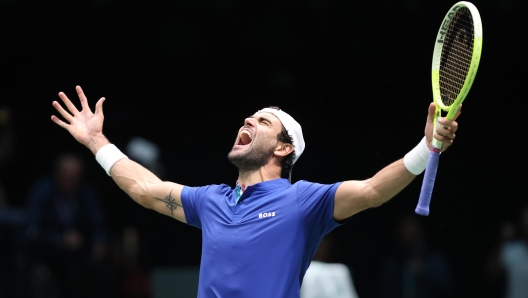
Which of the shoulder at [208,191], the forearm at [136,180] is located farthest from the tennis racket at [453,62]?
the forearm at [136,180]

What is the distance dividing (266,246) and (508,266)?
5480 millimetres

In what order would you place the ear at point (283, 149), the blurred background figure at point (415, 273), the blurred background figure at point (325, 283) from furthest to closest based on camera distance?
the blurred background figure at point (415, 273) → the blurred background figure at point (325, 283) → the ear at point (283, 149)

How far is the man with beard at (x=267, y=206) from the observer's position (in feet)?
14.7

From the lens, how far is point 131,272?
30.0 ft

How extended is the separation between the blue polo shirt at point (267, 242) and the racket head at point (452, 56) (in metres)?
0.74

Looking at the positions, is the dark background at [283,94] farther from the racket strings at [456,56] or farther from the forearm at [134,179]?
the racket strings at [456,56]

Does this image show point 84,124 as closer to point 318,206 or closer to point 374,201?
point 318,206

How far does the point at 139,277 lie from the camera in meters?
9.16

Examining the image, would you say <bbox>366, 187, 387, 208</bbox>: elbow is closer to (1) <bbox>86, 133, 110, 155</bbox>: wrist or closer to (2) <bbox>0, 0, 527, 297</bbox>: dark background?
(1) <bbox>86, 133, 110, 155</bbox>: wrist

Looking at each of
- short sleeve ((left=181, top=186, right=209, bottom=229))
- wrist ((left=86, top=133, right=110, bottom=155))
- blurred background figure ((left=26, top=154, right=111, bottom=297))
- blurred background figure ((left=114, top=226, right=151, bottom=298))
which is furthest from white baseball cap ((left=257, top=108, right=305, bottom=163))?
blurred background figure ((left=114, top=226, right=151, bottom=298))

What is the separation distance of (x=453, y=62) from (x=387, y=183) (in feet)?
2.92

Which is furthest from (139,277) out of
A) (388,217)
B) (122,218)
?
(388,217)

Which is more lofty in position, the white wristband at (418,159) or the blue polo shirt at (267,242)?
the white wristband at (418,159)

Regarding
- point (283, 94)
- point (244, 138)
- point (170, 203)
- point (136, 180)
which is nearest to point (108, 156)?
point (136, 180)
